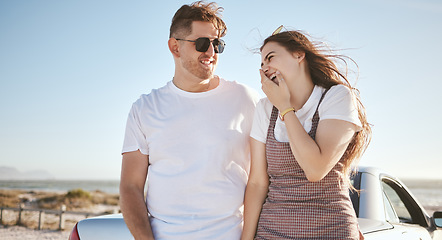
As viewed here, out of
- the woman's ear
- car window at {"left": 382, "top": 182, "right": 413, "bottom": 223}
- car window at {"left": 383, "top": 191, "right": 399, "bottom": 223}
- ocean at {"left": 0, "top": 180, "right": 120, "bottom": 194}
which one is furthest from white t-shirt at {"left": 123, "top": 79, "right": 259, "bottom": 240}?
ocean at {"left": 0, "top": 180, "right": 120, "bottom": 194}

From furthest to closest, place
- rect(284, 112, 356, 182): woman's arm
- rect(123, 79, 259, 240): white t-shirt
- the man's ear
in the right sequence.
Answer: the man's ear, rect(123, 79, 259, 240): white t-shirt, rect(284, 112, 356, 182): woman's arm

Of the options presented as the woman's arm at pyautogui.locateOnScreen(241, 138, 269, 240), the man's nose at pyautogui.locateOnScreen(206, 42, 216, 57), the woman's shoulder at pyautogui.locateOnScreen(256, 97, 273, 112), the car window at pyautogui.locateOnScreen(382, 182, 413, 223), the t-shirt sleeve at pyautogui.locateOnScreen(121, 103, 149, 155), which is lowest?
the car window at pyautogui.locateOnScreen(382, 182, 413, 223)

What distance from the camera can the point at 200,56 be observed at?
3.00 metres

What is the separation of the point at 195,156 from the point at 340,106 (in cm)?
92

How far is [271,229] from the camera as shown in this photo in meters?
2.28

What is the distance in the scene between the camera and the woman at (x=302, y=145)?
86.1 inches

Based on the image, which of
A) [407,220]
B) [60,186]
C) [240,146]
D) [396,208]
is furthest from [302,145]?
[60,186]

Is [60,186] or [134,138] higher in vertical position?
[134,138]

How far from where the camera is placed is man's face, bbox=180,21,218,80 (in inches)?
117

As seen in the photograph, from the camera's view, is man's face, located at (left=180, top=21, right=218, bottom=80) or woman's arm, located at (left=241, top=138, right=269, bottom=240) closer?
woman's arm, located at (left=241, top=138, right=269, bottom=240)

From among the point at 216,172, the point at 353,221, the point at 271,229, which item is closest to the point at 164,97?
the point at 216,172

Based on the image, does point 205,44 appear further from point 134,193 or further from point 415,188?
point 415,188

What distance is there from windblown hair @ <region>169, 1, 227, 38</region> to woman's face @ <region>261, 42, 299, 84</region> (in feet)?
2.22

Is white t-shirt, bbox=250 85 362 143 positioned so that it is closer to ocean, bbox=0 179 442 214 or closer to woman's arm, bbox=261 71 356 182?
woman's arm, bbox=261 71 356 182
